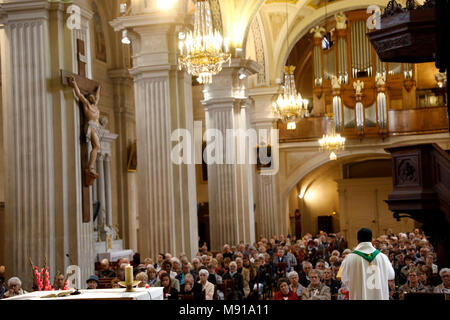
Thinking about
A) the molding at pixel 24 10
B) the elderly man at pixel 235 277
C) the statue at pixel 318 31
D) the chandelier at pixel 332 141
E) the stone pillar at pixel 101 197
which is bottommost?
the elderly man at pixel 235 277

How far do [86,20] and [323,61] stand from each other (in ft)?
59.8

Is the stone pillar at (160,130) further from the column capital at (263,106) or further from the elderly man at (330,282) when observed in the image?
the column capital at (263,106)

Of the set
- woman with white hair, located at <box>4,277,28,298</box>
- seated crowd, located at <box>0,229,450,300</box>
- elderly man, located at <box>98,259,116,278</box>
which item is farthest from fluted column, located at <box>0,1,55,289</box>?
elderly man, located at <box>98,259,116,278</box>

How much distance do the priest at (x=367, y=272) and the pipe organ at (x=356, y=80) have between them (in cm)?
1902

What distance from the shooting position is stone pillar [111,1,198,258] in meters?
13.3

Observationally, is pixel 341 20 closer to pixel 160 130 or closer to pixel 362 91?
pixel 362 91

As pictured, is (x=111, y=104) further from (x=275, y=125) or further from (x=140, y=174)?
(x=140, y=174)

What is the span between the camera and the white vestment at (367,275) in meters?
6.77

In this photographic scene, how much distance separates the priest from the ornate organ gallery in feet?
62.2

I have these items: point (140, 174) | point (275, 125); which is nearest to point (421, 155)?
point (140, 174)

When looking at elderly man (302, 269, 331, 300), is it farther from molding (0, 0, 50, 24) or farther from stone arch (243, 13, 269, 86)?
stone arch (243, 13, 269, 86)

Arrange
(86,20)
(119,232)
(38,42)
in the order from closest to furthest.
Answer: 1. (38,42)
2. (86,20)
3. (119,232)

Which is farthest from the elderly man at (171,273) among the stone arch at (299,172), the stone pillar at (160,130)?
the stone arch at (299,172)
